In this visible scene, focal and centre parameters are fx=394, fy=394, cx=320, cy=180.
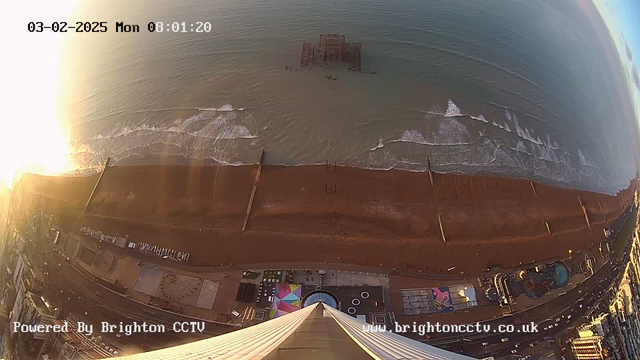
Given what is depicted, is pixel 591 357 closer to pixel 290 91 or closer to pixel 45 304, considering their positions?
pixel 290 91

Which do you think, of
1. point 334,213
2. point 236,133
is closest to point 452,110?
point 334,213

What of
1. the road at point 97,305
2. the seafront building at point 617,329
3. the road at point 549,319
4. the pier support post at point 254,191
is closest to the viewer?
the seafront building at point 617,329

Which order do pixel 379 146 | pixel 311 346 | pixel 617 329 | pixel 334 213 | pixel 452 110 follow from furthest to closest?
pixel 452 110
pixel 379 146
pixel 334 213
pixel 617 329
pixel 311 346

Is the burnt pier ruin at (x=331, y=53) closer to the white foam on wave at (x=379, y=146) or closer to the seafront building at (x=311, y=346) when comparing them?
the white foam on wave at (x=379, y=146)

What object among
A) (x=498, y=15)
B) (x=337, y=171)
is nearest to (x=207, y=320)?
(x=337, y=171)

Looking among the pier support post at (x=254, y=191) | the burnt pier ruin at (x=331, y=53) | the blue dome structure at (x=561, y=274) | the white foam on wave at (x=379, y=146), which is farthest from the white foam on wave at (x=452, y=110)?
the pier support post at (x=254, y=191)

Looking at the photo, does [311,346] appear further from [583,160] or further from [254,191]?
[583,160]
